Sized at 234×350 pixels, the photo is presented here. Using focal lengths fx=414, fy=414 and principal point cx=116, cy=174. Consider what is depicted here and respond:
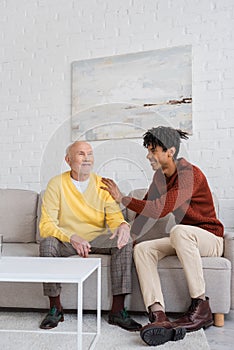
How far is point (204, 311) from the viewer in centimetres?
188

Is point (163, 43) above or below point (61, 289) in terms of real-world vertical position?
above

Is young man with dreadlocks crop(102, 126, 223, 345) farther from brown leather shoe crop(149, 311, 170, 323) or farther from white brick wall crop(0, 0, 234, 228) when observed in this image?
white brick wall crop(0, 0, 234, 228)

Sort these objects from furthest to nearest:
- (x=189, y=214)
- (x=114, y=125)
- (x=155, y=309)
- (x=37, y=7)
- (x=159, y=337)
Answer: (x=37, y=7), (x=114, y=125), (x=189, y=214), (x=155, y=309), (x=159, y=337)

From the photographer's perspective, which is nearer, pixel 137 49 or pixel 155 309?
pixel 155 309

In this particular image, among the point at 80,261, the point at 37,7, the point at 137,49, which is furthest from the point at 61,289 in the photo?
the point at 37,7

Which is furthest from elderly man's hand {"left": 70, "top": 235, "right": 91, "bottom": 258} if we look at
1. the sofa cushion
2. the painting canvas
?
the painting canvas

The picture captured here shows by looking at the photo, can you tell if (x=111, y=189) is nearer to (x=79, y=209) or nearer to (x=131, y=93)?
(x=79, y=209)

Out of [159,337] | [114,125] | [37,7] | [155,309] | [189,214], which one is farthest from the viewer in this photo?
[37,7]

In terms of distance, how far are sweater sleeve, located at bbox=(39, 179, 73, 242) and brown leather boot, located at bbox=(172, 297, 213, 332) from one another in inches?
27.0

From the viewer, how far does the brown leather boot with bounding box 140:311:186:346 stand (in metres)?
1.70

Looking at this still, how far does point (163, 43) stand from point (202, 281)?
177 centimetres

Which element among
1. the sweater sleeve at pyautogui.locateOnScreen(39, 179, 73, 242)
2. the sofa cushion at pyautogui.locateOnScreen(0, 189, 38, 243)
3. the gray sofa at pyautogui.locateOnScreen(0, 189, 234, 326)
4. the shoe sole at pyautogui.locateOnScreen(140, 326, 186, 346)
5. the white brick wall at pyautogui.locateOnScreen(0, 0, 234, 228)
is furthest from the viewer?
the white brick wall at pyautogui.locateOnScreen(0, 0, 234, 228)

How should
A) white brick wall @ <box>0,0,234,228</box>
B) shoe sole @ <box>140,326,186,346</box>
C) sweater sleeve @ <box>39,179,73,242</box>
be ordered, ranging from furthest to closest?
white brick wall @ <box>0,0,234,228</box>
sweater sleeve @ <box>39,179,73,242</box>
shoe sole @ <box>140,326,186,346</box>

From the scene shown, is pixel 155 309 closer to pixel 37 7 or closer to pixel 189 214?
pixel 189 214
